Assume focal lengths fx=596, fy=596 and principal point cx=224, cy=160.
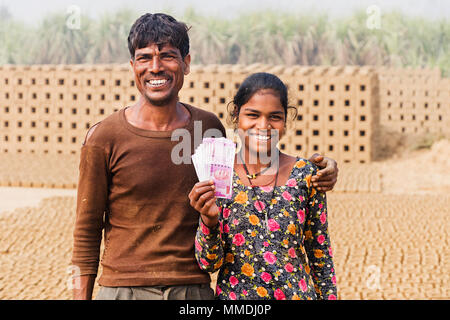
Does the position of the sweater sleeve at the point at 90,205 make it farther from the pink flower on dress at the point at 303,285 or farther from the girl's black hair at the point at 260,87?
the pink flower on dress at the point at 303,285

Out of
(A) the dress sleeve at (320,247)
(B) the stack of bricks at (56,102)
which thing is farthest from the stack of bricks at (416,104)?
(A) the dress sleeve at (320,247)

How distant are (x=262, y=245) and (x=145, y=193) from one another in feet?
1.52

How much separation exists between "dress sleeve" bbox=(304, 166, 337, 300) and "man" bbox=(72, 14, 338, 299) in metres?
0.09

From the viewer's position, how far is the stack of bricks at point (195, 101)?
16.2m

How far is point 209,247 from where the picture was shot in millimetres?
2027

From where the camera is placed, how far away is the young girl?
6.97 ft

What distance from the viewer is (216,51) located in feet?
110

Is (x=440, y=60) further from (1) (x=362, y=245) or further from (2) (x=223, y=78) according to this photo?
(1) (x=362, y=245)

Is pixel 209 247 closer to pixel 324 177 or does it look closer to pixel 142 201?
pixel 142 201

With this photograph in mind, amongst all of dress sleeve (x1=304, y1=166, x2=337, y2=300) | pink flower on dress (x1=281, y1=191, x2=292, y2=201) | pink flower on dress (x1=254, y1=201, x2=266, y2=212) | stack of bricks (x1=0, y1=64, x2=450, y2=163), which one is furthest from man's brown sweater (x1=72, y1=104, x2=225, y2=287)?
stack of bricks (x1=0, y1=64, x2=450, y2=163)

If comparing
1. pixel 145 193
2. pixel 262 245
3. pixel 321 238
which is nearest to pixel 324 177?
pixel 321 238

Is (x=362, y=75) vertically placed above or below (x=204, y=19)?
below
